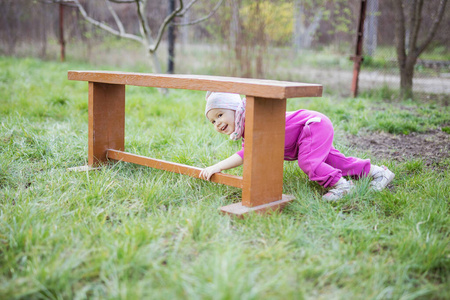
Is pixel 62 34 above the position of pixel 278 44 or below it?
above

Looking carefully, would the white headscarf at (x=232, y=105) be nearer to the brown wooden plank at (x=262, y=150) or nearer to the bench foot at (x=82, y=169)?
the brown wooden plank at (x=262, y=150)

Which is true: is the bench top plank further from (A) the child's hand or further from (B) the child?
(A) the child's hand

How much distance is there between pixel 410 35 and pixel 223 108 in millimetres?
4450

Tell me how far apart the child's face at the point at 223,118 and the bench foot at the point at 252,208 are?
47cm

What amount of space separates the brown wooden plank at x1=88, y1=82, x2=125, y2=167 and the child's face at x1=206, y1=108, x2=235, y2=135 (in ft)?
2.98

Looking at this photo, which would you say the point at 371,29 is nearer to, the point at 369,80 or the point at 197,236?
the point at 369,80

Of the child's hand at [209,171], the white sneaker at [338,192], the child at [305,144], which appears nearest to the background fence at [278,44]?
the child at [305,144]

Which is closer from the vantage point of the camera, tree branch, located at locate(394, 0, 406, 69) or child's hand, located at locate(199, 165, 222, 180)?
child's hand, located at locate(199, 165, 222, 180)

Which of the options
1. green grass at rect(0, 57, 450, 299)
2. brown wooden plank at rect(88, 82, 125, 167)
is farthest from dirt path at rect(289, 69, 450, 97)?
brown wooden plank at rect(88, 82, 125, 167)

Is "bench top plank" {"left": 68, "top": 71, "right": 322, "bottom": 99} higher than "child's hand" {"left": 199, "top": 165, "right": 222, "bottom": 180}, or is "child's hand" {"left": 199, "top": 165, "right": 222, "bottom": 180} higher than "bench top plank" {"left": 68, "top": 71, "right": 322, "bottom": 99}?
"bench top plank" {"left": 68, "top": 71, "right": 322, "bottom": 99}

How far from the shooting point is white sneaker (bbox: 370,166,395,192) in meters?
2.46

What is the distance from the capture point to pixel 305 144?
2.39 metres

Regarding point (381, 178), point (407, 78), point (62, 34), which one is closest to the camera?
point (381, 178)

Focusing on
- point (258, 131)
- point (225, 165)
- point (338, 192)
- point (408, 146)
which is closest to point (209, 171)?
point (225, 165)
